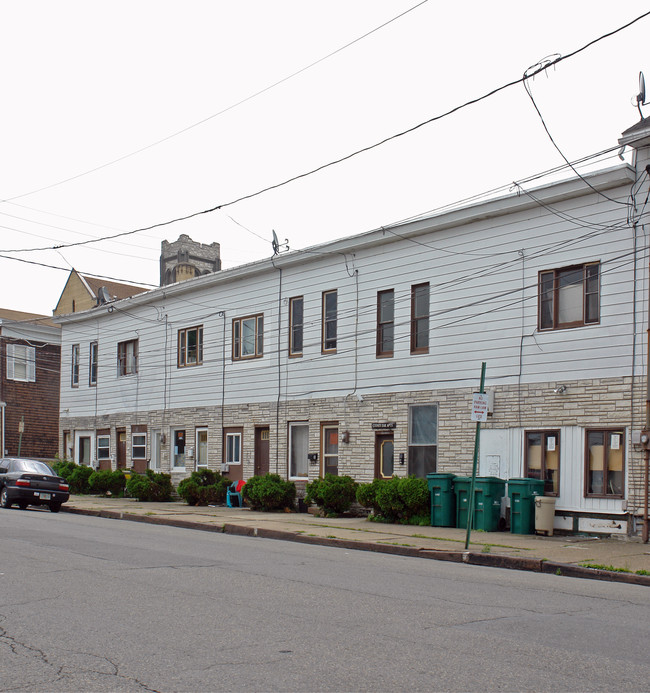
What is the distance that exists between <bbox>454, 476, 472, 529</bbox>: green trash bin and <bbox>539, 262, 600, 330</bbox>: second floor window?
3.60m

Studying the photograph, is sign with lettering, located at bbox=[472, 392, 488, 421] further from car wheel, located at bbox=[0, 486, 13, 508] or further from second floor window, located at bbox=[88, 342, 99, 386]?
second floor window, located at bbox=[88, 342, 99, 386]

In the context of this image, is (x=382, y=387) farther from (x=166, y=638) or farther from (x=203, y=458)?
(x=166, y=638)

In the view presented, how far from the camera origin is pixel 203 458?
2697 centimetres

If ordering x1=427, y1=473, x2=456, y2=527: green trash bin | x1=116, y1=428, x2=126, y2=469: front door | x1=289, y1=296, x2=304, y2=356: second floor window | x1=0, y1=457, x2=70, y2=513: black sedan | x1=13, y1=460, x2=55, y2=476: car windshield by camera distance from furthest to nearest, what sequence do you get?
1. x1=116, y1=428, x2=126, y2=469: front door
2. x1=289, y1=296, x2=304, y2=356: second floor window
3. x1=13, y1=460, x2=55, y2=476: car windshield
4. x1=0, y1=457, x2=70, y2=513: black sedan
5. x1=427, y1=473, x2=456, y2=527: green trash bin

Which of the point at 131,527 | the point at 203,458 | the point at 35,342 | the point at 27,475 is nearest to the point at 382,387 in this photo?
the point at 131,527

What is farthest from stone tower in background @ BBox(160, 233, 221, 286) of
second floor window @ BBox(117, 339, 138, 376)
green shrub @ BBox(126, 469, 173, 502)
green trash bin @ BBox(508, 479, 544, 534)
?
green trash bin @ BBox(508, 479, 544, 534)

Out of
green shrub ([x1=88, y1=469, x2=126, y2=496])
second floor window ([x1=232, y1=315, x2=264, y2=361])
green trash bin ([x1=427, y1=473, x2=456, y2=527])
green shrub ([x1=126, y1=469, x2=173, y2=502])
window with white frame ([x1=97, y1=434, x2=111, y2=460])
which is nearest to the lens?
green trash bin ([x1=427, y1=473, x2=456, y2=527])

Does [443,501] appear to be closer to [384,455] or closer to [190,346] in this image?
[384,455]

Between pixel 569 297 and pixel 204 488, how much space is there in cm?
1245

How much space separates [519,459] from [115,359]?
18.6 m

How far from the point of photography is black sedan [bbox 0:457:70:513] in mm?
22938

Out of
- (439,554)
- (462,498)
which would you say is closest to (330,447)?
(462,498)

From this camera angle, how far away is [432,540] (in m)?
15.5

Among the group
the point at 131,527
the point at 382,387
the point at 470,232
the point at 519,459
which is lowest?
the point at 131,527
